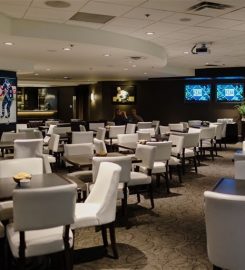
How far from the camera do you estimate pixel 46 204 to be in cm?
266

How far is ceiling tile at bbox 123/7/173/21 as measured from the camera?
17.8 feet

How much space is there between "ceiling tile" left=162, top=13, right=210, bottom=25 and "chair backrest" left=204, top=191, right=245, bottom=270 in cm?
395

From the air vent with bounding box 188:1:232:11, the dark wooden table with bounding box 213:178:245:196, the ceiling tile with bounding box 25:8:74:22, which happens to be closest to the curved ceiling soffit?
the ceiling tile with bounding box 25:8:74:22

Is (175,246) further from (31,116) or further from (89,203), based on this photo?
(31,116)

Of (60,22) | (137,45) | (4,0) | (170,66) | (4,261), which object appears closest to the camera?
(4,261)

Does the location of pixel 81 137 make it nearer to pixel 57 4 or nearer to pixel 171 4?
pixel 57 4

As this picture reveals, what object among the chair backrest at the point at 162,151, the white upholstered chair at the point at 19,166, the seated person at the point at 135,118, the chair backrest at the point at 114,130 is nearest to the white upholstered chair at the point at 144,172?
the chair backrest at the point at 162,151

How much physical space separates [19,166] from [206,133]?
581cm

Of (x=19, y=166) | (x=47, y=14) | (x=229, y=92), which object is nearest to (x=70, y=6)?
(x=47, y=14)

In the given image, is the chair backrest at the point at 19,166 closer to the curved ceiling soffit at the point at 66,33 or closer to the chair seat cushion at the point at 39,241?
the chair seat cushion at the point at 39,241

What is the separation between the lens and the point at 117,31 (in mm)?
6996

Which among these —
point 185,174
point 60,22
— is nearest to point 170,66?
point 185,174

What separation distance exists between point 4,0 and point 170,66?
854cm

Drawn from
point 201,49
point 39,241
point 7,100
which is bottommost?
point 39,241
